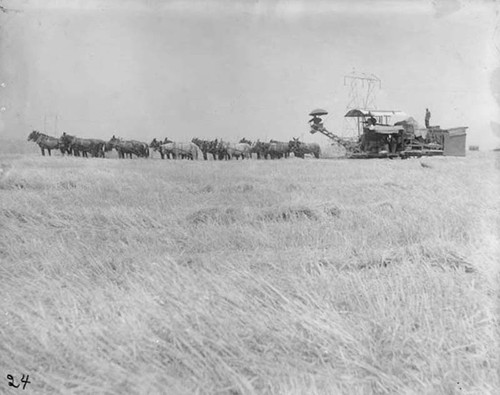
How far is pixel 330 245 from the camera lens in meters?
4.50

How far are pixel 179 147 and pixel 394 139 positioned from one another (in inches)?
490

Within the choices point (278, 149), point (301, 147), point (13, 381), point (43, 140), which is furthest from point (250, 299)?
point (301, 147)

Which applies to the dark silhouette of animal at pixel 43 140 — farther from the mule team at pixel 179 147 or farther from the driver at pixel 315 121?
the driver at pixel 315 121

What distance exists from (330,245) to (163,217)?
2.02m

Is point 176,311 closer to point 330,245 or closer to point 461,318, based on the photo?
point 461,318

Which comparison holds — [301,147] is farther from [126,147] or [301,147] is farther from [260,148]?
[126,147]

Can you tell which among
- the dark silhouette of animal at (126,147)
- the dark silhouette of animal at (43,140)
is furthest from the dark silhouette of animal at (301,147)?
the dark silhouette of animal at (43,140)

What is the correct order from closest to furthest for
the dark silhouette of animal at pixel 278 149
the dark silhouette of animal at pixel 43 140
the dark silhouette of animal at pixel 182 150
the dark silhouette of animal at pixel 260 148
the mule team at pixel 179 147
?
the dark silhouette of animal at pixel 182 150, the mule team at pixel 179 147, the dark silhouette of animal at pixel 43 140, the dark silhouette of animal at pixel 260 148, the dark silhouette of animal at pixel 278 149

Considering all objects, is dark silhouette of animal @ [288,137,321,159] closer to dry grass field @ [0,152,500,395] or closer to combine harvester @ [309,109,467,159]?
combine harvester @ [309,109,467,159]

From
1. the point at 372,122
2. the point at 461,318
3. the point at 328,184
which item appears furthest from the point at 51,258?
the point at 372,122

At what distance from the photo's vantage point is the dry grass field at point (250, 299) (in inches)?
90.7

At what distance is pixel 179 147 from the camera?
28.7 metres

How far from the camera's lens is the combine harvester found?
21.2 m

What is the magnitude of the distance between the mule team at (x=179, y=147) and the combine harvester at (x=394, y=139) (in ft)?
23.3
